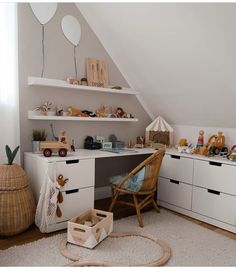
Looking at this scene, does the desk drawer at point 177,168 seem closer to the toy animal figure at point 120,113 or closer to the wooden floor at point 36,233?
the wooden floor at point 36,233

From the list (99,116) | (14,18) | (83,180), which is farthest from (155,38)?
(83,180)

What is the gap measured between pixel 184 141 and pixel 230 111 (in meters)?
0.64

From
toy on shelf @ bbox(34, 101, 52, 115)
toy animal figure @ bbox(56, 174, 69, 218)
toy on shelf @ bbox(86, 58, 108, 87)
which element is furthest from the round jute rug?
toy on shelf @ bbox(86, 58, 108, 87)

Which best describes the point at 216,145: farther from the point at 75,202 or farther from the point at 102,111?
the point at 75,202

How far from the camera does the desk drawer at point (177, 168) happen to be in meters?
2.88

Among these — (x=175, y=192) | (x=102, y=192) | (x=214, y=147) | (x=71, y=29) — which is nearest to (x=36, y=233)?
(x=102, y=192)

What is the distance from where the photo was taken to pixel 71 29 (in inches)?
117

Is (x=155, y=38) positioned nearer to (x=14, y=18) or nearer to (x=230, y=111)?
(x=230, y=111)

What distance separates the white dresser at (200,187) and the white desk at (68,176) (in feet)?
2.97

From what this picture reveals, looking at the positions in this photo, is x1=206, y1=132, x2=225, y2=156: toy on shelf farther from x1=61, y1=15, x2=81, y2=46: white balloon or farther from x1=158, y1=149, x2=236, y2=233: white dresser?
x1=61, y1=15, x2=81, y2=46: white balloon

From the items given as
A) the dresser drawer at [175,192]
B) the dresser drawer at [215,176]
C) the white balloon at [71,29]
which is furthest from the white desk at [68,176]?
the white balloon at [71,29]

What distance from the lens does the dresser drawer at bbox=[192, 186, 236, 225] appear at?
2.53 metres

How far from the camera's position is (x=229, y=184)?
8.36 ft

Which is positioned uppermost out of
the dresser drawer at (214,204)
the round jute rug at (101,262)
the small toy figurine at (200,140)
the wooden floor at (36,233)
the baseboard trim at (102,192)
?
the small toy figurine at (200,140)
